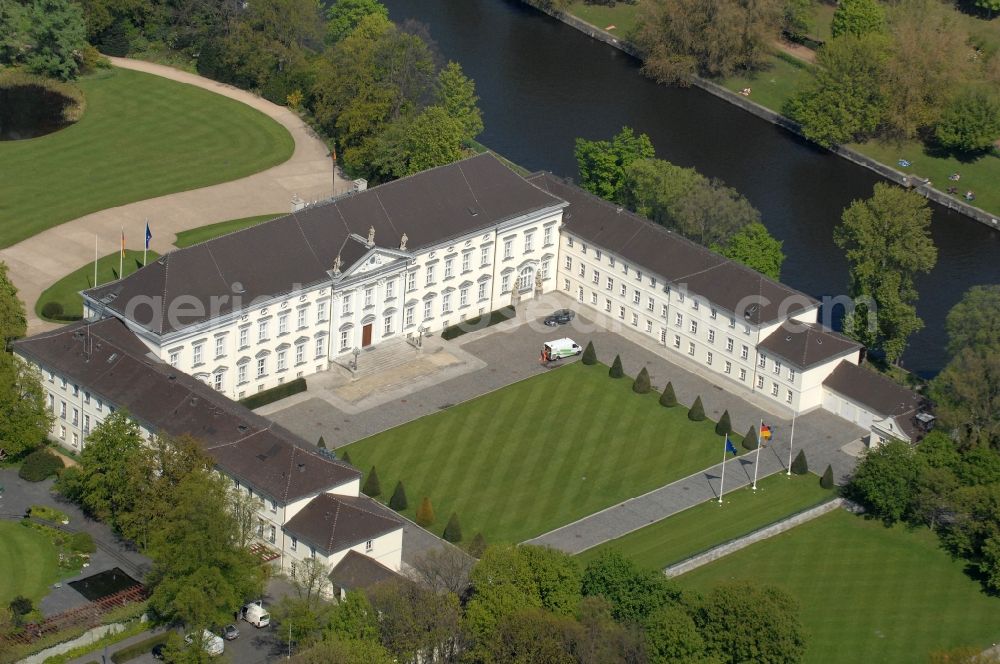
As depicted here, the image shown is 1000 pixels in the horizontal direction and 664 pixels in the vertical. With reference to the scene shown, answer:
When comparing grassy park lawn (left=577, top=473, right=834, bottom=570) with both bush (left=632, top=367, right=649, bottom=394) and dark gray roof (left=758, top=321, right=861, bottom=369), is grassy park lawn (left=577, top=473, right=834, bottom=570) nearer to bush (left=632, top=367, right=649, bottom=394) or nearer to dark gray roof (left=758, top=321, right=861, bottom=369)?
dark gray roof (left=758, top=321, right=861, bottom=369)

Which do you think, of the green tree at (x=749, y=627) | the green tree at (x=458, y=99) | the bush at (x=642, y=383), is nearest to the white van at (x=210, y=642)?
the green tree at (x=749, y=627)

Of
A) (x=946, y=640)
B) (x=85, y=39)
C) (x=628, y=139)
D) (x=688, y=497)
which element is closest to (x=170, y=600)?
(x=688, y=497)

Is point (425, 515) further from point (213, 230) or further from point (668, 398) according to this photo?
point (213, 230)

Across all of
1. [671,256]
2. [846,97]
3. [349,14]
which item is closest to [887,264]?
[671,256]

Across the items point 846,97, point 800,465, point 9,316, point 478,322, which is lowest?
point 800,465

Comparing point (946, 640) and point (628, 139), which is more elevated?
point (628, 139)

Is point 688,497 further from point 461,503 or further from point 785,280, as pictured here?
point 785,280

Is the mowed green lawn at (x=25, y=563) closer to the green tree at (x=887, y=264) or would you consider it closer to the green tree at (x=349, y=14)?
the green tree at (x=887, y=264)
